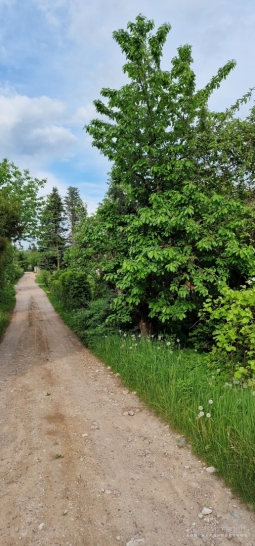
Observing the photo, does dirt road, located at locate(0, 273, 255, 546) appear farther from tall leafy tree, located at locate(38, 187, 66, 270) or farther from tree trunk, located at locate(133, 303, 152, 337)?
tall leafy tree, located at locate(38, 187, 66, 270)

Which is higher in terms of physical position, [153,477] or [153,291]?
[153,291]

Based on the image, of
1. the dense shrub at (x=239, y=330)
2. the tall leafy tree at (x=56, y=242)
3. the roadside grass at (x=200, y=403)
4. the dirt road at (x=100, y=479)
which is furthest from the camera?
the tall leafy tree at (x=56, y=242)

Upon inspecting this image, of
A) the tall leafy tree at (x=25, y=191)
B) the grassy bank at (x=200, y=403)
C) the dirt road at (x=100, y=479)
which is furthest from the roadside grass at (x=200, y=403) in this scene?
the tall leafy tree at (x=25, y=191)

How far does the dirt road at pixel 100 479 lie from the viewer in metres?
2.24

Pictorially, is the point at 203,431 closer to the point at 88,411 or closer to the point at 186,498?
the point at 186,498

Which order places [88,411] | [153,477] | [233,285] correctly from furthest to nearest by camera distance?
[233,285] < [88,411] < [153,477]

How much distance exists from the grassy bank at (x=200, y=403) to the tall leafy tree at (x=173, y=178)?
39.2 inches

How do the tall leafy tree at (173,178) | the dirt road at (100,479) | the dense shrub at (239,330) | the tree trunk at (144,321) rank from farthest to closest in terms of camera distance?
the tree trunk at (144,321) < the tall leafy tree at (173,178) < the dense shrub at (239,330) < the dirt road at (100,479)

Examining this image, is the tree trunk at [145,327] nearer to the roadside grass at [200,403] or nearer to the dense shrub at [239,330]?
the roadside grass at [200,403]

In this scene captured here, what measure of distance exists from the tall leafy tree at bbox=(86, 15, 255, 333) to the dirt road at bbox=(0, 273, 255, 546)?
2377 millimetres

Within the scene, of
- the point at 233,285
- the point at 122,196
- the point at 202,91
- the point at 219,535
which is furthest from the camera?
the point at 122,196

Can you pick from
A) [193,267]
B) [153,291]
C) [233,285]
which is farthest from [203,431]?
[233,285]

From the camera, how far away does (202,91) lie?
6543 millimetres

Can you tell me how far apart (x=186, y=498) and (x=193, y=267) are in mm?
3930
